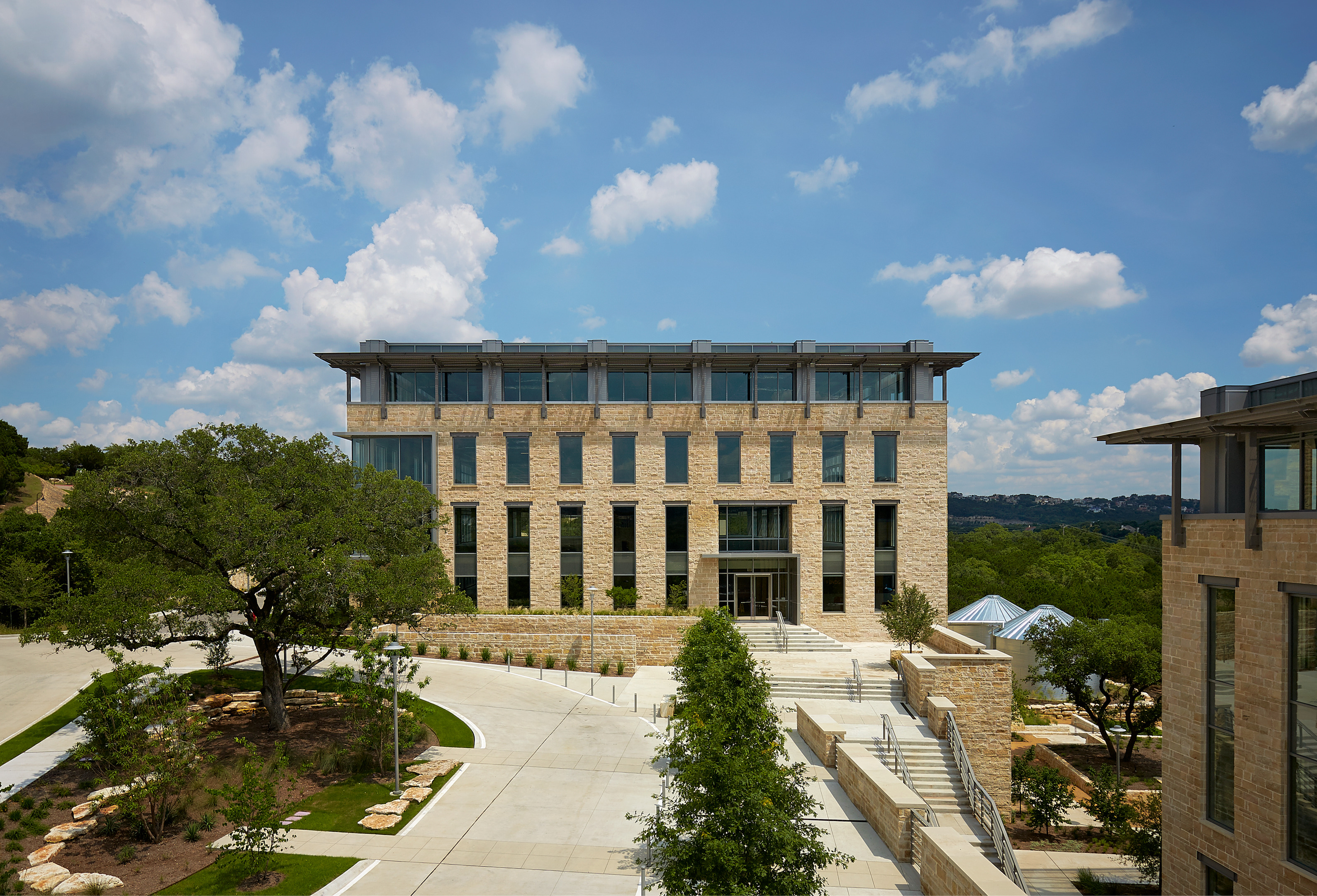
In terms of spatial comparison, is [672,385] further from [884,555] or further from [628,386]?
[884,555]

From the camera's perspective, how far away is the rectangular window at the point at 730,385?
3547 centimetres

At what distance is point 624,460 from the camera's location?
3488 centimetres

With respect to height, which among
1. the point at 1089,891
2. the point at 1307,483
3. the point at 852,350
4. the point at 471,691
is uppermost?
the point at 852,350

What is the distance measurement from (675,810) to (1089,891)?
13515 millimetres

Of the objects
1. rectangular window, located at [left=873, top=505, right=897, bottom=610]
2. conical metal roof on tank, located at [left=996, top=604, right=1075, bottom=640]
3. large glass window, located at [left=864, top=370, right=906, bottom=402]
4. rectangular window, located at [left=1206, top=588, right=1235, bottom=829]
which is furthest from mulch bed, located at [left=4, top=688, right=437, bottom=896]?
conical metal roof on tank, located at [left=996, top=604, right=1075, bottom=640]

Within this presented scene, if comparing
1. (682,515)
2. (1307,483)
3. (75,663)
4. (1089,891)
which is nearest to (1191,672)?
(1307,483)

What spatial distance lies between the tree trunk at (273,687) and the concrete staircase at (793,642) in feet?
58.8

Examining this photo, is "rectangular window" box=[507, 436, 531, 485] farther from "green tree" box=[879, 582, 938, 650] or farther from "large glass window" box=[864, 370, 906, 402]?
"green tree" box=[879, 582, 938, 650]

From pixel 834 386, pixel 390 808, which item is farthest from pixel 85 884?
pixel 834 386

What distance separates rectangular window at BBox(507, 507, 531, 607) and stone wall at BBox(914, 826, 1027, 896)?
2460 cm

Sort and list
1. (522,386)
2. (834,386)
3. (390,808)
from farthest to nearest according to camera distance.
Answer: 1. (834,386)
2. (522,386)
3. (390,808)

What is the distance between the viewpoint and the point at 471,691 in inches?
962

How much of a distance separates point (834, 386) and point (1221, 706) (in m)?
24.7

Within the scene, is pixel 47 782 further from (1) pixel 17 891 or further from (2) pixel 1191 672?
(2) pixel 1191 672
